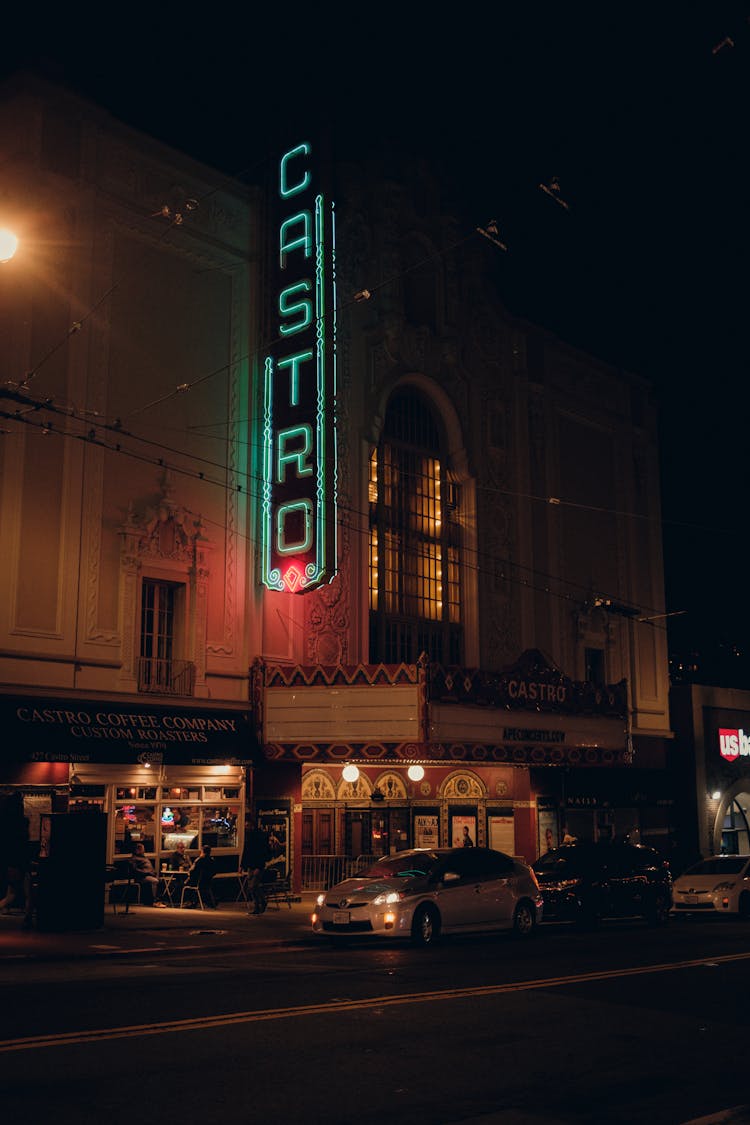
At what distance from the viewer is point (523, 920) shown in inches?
786

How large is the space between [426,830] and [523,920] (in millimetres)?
10227

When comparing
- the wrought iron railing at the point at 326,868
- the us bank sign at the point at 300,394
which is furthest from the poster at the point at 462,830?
the us bank sign at the point at 300,394

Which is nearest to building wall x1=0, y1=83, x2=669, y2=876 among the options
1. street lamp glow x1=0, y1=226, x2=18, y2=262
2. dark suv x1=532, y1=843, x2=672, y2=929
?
dark suv x1=532, y1=843, x2=672, y2=929

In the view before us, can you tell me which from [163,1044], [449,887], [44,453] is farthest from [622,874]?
[163,1044]

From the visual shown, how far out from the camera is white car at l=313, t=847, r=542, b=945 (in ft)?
58.4

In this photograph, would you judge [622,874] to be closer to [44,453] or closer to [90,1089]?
[44,453]

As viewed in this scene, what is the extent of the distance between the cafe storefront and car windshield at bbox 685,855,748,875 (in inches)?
391

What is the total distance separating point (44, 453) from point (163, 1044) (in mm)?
15467

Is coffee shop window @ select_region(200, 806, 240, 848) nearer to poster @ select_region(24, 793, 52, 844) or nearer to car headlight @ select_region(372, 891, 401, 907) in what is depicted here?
poster @ select_region(24, 793, 52, 844)

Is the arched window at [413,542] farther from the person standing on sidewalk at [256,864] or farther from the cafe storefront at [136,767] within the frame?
the person standing on sidewalk at [256,864]

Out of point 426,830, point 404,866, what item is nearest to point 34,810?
point 404,866

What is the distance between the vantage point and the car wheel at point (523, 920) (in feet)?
65.0

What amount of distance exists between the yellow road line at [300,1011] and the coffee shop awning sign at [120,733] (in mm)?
11300

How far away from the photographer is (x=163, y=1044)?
879 cm
